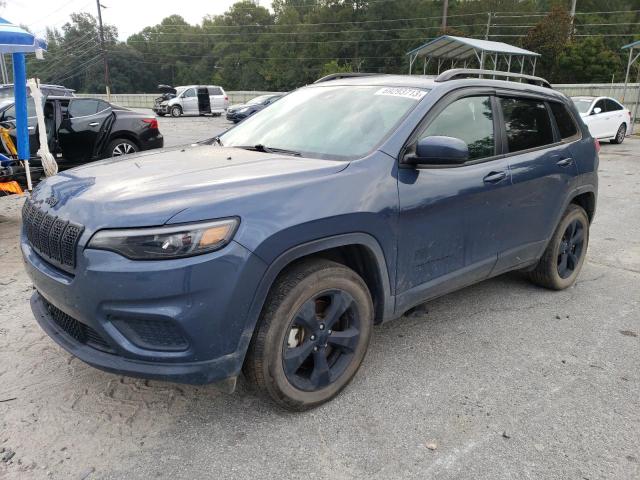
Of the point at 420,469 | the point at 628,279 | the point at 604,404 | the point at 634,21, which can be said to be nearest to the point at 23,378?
the point at 420,469

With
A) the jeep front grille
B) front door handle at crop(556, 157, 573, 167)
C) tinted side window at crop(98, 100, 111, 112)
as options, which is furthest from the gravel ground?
tinted side window at crop(98, 100, 111, 112)

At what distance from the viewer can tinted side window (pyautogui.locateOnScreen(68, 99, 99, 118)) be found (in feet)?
28.5

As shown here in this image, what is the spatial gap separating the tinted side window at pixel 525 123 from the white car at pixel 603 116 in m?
13.5

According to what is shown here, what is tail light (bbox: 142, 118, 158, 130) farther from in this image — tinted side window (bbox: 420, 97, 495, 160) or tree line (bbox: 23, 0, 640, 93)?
tree line (bbox: 23, 0, 640, 93)

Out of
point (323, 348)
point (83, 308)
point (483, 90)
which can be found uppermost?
point (483, 90)

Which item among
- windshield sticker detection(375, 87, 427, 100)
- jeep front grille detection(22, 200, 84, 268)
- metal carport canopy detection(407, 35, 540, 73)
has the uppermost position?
metal carport canopy detection(407, 35, 540, 73)

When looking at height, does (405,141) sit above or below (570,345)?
above

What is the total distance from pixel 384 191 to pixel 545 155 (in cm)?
186

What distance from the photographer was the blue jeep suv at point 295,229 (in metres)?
2.21

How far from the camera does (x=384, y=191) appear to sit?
2795 mm

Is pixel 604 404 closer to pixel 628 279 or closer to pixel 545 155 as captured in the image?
pixel 545 155

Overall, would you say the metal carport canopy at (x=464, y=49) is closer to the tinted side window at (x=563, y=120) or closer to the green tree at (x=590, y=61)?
the tinted side window at (x=563, y=120)

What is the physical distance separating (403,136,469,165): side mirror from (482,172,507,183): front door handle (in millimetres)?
589

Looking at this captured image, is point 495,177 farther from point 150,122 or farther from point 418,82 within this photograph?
point 150,122
